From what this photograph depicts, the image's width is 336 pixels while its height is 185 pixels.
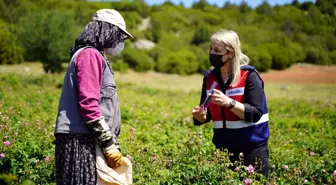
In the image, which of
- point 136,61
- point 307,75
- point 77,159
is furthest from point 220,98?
point 136,61

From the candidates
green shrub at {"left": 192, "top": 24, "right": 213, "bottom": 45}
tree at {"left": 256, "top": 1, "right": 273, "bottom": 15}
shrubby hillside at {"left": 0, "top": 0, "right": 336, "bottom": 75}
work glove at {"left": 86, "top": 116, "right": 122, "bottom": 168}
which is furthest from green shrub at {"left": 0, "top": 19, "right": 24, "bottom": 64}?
tree at {"left": 256, "top": 1, "right": 273, "bottom": 15}

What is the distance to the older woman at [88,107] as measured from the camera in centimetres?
290

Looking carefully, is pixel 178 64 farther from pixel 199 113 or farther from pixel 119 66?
pixel 199 113

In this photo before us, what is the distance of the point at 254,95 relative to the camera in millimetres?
3426

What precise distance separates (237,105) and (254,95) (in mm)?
198

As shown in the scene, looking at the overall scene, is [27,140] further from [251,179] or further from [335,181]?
[335,181]

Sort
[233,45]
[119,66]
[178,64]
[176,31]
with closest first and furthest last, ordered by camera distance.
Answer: [233,45] → [119,66] → [178,64] → [176,31]

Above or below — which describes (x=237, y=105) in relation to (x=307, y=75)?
above

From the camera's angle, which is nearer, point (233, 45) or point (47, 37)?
point (233, 45)

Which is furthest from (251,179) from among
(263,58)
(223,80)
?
(263,58)

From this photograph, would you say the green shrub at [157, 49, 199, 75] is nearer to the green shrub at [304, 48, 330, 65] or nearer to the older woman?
the green shrub at [304, 48, 330, 65]

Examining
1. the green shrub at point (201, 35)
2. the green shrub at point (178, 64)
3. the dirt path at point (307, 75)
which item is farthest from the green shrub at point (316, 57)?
the green shrub at point (201, 35)

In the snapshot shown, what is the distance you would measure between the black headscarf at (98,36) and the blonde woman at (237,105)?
881 millimetres

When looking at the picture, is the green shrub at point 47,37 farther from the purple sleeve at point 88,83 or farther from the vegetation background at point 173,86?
the purple sleeve at point 88,83
